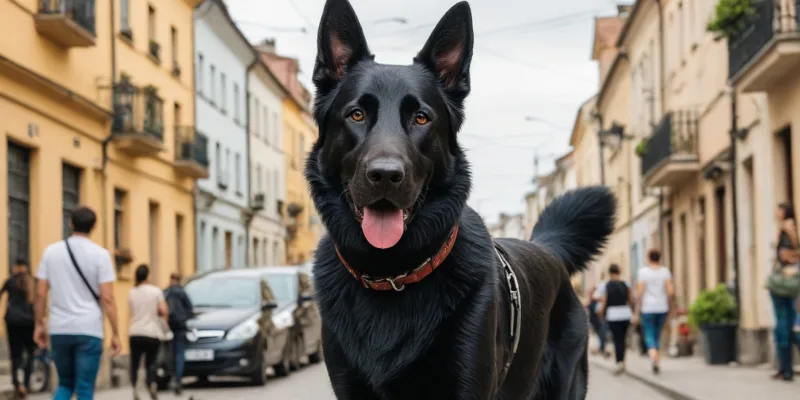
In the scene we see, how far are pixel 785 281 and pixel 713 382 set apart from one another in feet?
6.58

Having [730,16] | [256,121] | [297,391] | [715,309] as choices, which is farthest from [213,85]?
[297,391]

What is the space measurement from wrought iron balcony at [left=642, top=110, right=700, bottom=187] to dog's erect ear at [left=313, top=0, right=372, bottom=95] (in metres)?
26.5

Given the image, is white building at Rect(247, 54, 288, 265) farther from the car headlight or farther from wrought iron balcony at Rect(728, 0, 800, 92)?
the car headlight

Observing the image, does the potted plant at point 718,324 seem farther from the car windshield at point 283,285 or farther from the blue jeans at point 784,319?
the car windshield at point 283,285

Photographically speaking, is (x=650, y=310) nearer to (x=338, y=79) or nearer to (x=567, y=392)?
(x=567, y=392)

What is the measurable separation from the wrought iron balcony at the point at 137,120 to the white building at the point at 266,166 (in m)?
20.3

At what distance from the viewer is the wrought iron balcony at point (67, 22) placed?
76.8 ft

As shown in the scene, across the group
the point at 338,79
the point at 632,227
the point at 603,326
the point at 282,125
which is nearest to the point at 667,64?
the point at 603,326

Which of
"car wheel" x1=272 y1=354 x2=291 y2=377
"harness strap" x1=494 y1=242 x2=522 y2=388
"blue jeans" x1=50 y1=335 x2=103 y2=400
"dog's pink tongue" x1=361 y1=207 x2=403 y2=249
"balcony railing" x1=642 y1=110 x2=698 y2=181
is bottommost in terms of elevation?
"car wheel" x1=272 y1=354 x2=291 y2=377

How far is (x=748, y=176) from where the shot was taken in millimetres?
25266

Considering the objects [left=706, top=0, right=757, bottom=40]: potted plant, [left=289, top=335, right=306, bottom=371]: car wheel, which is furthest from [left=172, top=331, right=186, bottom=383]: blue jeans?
[left=706, top=0, right=757, bottom=40]: potted plant

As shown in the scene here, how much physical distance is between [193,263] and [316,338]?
14.4m

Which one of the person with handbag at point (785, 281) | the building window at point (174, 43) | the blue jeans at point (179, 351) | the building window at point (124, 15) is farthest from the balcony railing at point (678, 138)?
the blue jeans at point (179, 351)

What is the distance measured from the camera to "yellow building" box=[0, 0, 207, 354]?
22953 millimetres
